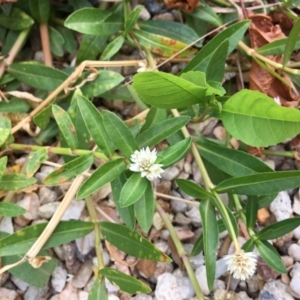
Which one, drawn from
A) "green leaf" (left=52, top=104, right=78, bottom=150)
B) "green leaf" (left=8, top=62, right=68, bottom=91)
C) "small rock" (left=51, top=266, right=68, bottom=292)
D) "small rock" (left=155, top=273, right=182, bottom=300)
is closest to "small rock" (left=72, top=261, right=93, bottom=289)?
"small rock" (left=51, top=266, right=68, bottom=292)

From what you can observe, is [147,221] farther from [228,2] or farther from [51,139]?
Result: [228,2]

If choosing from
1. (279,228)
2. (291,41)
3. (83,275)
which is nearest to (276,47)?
(291,41)

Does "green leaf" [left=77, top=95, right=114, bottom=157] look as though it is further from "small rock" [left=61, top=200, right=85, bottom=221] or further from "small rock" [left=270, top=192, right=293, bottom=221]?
"small rock" [left=270, top=192, right=293, bottom=221]

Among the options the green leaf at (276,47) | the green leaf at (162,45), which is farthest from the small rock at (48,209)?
the green leaf at (276,47)

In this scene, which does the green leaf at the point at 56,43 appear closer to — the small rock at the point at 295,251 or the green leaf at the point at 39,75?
the green leaf at the point at 39,75

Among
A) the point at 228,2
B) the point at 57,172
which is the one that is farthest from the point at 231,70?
the point at 57,172

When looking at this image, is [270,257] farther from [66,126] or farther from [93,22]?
[93,22]
